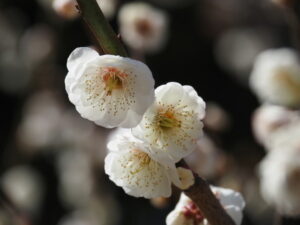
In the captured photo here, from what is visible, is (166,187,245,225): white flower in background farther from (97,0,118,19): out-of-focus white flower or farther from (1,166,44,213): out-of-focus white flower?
(1,166,44,213): out-of-focus white flower

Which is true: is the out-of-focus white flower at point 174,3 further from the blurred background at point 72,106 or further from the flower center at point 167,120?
the flower center at point 167,120

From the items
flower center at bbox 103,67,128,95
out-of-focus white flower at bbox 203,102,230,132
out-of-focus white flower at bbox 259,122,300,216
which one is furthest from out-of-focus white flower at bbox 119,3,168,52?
flower center at bbox 103,67,128,95

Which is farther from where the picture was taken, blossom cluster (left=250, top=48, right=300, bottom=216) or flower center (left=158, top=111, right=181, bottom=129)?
blossom cluster (left=250, top=48, right=300, bottom=216)

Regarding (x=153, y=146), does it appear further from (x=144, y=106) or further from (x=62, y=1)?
(x=62, y=1)

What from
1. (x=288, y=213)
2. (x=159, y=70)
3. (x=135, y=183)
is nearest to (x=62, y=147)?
(x=159, y=70)

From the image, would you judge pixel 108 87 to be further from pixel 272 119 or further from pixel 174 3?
pixel 174 3

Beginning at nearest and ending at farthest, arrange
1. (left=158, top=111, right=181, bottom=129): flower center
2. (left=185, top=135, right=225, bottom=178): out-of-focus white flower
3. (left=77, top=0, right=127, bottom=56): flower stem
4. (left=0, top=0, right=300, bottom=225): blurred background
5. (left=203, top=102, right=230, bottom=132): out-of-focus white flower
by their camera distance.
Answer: (left=77, top=0, right=127, bottom=56): flower stem → (left=158, top=111, right=181, bottom=129): flower center → (left=185, top=135, right=225, bottom=178): out-of-focus white flower → (left=203, top=102, right=230, bottom=132): out-of-focus white flower → (left=0, top=0, right=300, bottom=225): blurred background

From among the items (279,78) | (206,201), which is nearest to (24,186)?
(279,78)

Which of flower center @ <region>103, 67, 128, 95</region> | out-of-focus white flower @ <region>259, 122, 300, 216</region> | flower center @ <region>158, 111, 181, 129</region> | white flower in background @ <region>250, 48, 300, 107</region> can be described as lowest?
white flower in background @ <region>250, 48, 300, 107</region>
